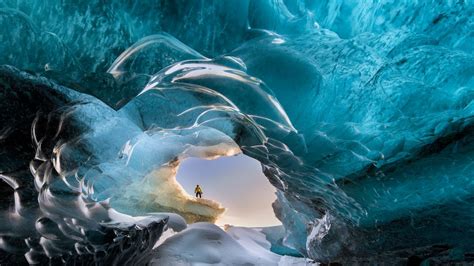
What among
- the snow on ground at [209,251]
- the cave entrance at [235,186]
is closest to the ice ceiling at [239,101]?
the snow on ground at [209,251]

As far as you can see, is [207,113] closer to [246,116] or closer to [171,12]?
[246,116]

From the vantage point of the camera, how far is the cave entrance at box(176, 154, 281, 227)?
7.59 m

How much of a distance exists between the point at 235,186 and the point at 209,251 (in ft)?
8.88

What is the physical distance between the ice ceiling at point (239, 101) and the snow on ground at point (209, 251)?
1685mm

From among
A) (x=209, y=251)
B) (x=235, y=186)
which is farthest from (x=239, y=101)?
(x=235, y=186)

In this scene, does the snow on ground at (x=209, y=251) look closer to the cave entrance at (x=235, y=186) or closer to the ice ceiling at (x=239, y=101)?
the cave entrance at (x=235, y=186)

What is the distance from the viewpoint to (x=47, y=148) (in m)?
2.82

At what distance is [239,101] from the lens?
8.17 feet

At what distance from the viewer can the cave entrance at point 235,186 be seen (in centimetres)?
759

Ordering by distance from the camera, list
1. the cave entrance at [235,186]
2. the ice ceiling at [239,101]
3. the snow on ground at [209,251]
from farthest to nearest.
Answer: the cave entrance at [235,186], the snow on ground at [209,251], the ice ceiling at [239,101]

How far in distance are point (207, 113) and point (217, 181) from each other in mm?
5738

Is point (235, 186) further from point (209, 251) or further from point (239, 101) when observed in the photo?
point (239, 101)

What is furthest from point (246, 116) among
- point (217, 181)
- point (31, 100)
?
point (217, 181)

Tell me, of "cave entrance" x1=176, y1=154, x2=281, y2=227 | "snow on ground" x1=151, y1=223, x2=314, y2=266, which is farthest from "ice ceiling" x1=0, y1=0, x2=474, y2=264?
"cave entrance" x1=176, y1=154, x2=281, y2=227
